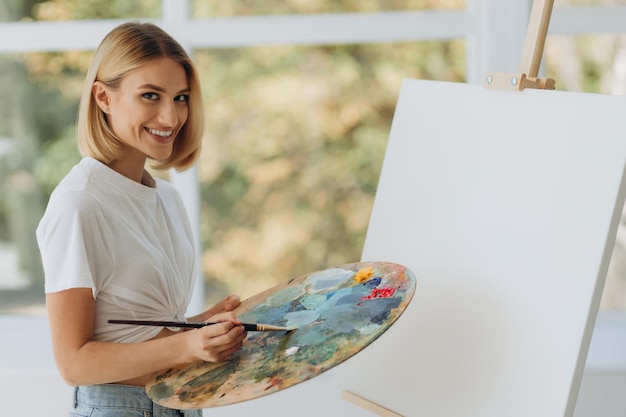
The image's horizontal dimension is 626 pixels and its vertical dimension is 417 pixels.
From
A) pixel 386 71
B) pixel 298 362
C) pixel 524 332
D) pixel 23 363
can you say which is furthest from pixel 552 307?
pixel 23 363

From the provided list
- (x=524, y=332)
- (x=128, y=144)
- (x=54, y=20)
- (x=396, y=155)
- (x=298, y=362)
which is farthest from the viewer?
(x=54, y=20)

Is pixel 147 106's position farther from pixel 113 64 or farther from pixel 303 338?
pixel 303 338

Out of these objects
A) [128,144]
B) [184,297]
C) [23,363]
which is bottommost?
[23,363]

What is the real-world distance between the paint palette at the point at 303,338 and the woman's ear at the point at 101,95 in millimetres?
455

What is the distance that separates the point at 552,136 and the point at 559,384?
1.32ft

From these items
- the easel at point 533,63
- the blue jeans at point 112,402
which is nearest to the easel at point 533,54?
the easel at point 533,63

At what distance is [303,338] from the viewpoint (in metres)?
1.32

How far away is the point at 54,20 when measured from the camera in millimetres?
2531

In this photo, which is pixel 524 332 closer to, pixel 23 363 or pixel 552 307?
pixel 552 307

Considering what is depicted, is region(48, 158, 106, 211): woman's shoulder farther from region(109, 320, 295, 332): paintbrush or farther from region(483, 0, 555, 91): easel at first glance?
region(483, 0, 555, 91): easel

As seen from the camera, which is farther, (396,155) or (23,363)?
(23,363)

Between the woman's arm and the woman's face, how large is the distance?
0.30 meters

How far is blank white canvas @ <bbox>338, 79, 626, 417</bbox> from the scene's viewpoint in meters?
1.32

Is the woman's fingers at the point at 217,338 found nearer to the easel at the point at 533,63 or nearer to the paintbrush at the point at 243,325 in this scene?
the paintbrush at the point at 243,325
